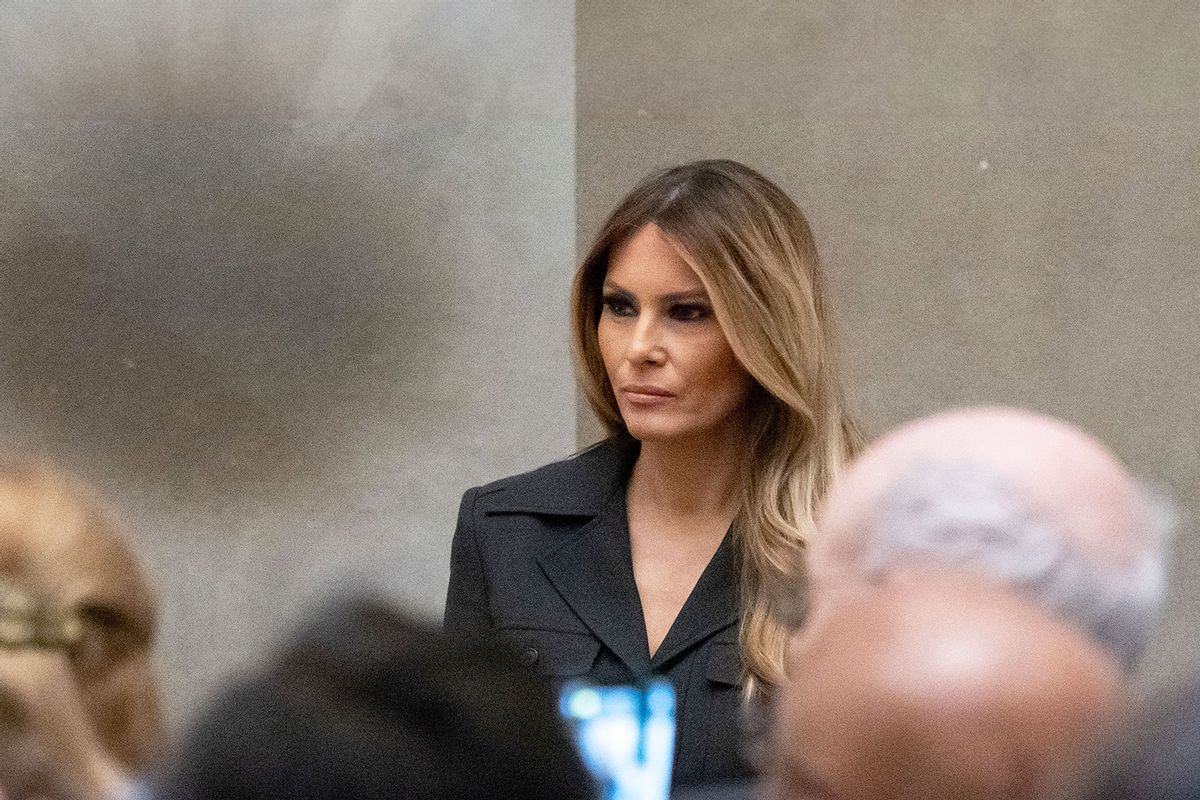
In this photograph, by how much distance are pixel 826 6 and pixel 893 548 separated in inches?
135

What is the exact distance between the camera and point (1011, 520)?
A: 1243 millimetres

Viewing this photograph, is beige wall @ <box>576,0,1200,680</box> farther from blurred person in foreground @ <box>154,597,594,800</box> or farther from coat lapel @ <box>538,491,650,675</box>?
blurred person in foreground @ <box>154,597,594,800</box>

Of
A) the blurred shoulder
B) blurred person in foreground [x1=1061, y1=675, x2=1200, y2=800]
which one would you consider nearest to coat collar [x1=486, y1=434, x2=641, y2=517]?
the blurred shoulder

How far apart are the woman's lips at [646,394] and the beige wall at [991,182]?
1815mm

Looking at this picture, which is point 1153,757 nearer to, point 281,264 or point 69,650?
point 69,650

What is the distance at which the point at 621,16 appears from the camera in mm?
4531

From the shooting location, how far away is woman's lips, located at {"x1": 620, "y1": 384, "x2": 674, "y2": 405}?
8.75ft

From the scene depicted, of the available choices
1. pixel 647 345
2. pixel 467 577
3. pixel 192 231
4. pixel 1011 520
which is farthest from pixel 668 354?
pixel 192 231

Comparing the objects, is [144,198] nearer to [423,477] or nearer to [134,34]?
[134,34]

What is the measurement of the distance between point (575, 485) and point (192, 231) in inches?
82.3

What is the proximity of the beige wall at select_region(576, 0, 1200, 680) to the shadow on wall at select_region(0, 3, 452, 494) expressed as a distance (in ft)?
2.72

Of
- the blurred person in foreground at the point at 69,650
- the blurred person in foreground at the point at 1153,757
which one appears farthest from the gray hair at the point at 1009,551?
the blurred person in foreground at the point at 69,650

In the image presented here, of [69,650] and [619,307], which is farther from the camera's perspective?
[619,307]

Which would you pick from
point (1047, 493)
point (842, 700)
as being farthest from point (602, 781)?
point (1047, 493)
